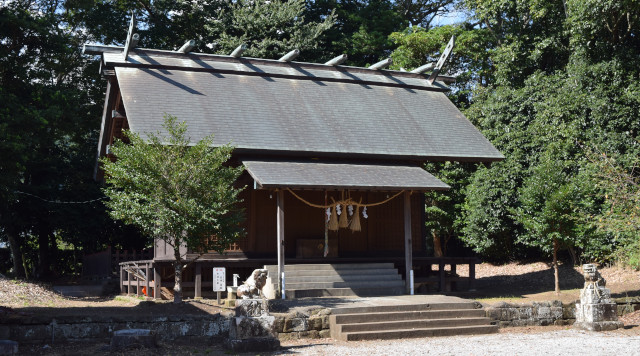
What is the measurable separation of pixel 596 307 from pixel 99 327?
30.0 feet

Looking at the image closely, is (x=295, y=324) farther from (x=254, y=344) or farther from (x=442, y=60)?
(x=442, y=60)

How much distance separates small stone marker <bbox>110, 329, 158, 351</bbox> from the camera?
8.96m

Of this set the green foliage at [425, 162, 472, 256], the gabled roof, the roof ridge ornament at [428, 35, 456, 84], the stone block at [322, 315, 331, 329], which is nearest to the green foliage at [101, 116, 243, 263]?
the gabled roof

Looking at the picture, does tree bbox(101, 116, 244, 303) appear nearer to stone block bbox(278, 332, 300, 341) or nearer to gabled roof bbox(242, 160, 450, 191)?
gabled roof bbox(242, 160, 450, 191)

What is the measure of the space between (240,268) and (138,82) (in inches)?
228

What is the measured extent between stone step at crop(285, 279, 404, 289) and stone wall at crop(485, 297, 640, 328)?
3.36 metres

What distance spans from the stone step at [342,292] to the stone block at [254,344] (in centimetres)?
435

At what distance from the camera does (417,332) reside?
36.8ft

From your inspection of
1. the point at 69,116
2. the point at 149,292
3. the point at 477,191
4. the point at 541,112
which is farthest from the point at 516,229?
the point at 69,116

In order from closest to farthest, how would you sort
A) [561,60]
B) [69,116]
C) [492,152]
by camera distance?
[492,152] → [69,116] → [561,60]

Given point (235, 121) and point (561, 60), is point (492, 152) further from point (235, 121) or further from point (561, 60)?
point (561, 60)

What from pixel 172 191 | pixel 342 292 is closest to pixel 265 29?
pixel 342 292

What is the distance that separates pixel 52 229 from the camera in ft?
84.2

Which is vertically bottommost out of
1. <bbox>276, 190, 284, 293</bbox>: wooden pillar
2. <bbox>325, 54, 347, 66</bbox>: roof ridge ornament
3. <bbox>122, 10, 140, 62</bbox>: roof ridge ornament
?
<bbox>276, 190, 284, 293</bbox>: wooden pillar
